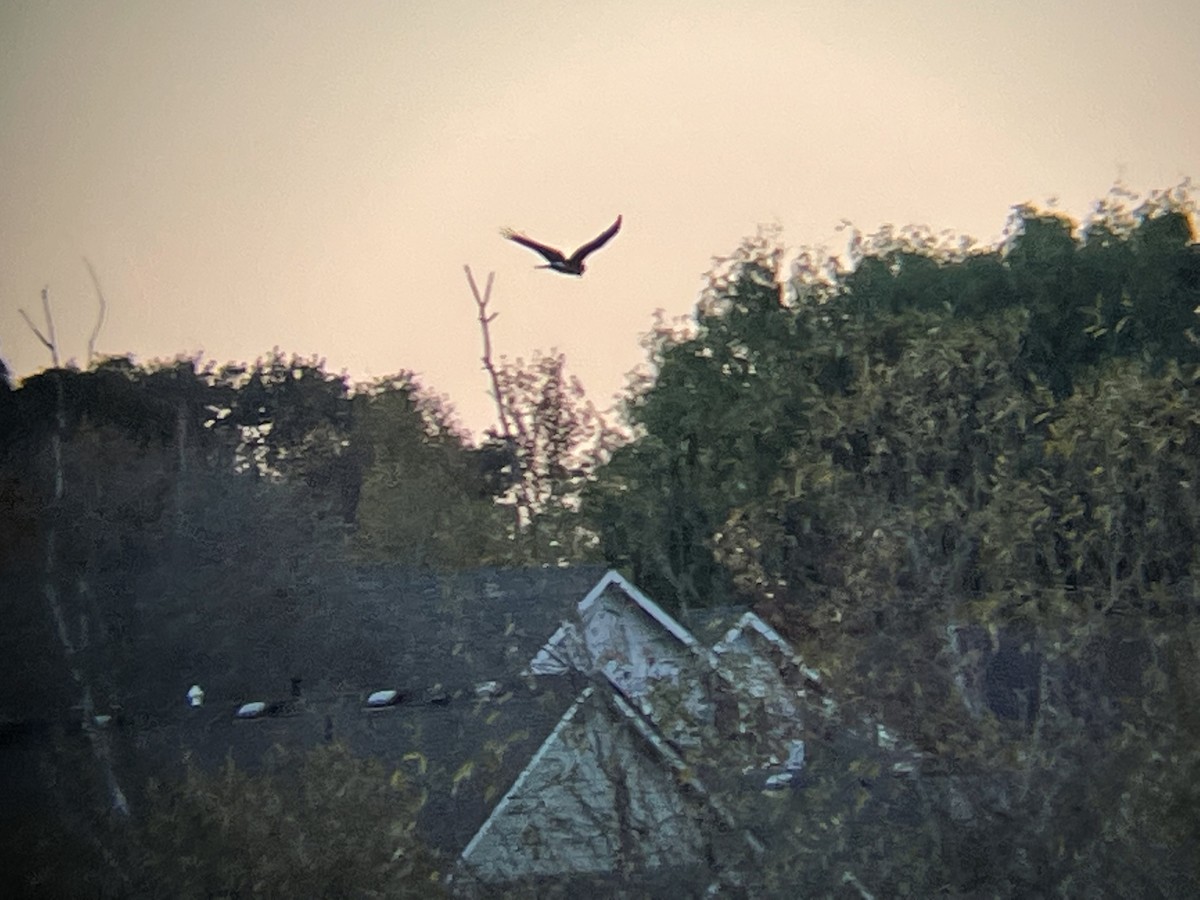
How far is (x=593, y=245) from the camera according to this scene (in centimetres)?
1112

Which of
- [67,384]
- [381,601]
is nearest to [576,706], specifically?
[381,601]

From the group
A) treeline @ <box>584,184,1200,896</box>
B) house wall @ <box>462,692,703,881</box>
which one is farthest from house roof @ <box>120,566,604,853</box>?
treeline @ <box>584,184,1200,896</box>

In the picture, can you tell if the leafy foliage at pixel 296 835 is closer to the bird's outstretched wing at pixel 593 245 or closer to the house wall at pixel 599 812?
the house wall at pixel 599 812

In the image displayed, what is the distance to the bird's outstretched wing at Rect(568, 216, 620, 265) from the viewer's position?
36.0 ft

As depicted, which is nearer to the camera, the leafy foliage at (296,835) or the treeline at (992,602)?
the treeline at (992,602)

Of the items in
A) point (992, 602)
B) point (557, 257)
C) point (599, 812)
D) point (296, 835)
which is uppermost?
point (557, 257)

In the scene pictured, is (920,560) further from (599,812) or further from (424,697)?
(424,697)

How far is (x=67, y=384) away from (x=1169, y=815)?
12226 millimetres

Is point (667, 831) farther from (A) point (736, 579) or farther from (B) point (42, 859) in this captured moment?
(B) point (42, 859)

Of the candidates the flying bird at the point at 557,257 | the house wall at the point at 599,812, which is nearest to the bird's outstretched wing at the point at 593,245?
the flying bird at the point at 557,257

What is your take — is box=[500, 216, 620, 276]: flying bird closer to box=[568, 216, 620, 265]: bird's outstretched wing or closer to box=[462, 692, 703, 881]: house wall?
box=[568, 216, 620, 265]: bird's outstretched wing

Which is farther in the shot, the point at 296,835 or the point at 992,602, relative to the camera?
the point at 296,835

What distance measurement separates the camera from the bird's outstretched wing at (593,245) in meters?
11.0

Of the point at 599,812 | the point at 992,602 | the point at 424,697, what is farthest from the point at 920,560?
the point at 424,697
